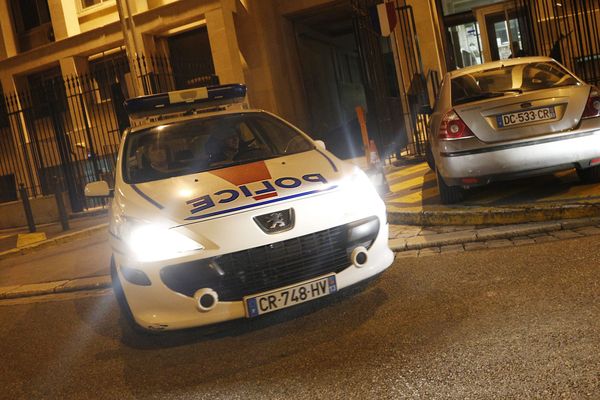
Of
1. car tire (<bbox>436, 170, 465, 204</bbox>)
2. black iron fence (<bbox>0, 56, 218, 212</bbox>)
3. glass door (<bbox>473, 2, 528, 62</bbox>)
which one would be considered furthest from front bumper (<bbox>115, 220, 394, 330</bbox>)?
glass door (<bbox>473, 2, 528, 62</bbox>)

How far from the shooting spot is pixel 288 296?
12.3 feet

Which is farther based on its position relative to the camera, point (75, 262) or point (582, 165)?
point (75, 262)

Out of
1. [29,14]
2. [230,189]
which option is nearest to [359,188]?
[230,189]

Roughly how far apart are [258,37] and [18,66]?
9616 millimetres

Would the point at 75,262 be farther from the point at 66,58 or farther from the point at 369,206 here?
the point at 66,58

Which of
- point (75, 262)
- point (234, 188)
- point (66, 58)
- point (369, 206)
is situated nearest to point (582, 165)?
point (369, 206)

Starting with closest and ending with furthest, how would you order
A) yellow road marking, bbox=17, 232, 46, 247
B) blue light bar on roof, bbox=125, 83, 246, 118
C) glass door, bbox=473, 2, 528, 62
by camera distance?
1. blue light bar on roof, bbox=125, 83, 246, 118
2. yellow road marking, bbox=17, 232, 46, 247
3. glass door, bbox=473, 2, 528, 62

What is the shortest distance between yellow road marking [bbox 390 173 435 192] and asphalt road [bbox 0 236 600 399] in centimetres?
327

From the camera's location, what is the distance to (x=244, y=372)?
138 inches

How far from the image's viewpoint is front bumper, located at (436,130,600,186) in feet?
18.5

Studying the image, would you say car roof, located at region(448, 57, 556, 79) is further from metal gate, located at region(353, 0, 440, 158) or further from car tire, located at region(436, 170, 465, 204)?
metal gate, located at region(353, 0, 440, 158)

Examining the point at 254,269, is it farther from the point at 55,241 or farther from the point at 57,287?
the point at 55,241

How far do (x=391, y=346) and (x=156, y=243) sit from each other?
1570mm

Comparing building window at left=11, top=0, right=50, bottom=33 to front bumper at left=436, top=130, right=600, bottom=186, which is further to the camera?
building window at left=11, top=0, right=50, bottom=33
